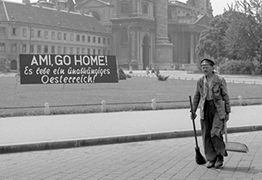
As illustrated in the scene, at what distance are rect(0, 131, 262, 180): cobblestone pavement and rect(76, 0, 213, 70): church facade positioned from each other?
94759mm

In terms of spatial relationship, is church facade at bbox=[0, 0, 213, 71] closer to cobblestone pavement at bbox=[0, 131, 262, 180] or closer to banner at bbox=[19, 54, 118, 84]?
banner at bbox=[19, 54, 118, 84]

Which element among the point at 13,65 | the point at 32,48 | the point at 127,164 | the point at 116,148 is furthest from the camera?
the point at 32,48

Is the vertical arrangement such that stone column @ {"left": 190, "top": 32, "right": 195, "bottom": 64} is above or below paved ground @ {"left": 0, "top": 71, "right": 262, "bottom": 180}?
above

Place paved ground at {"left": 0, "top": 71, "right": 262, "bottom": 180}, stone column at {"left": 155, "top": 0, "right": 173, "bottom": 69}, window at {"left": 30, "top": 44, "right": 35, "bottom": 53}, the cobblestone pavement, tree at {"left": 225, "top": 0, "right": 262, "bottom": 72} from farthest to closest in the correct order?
stone column at {"left": 155, "top": 0, "right": 173, "bottom": 69} → window at {"left": 30, "top": 44, "right": 35, "bottom": 53} → tree at {"left": 225, "top": 0, "right": 262, "bottom": 72} → paved ground at {"left": 0, "top": 71, "right": 262, "bottom": 180} → the cobblestone pavement

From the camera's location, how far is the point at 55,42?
9369 centimetres

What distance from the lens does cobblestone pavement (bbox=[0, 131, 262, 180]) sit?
7887 millimetres

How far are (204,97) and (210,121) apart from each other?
0.47 meters

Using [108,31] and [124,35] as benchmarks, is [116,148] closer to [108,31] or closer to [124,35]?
[124,35]

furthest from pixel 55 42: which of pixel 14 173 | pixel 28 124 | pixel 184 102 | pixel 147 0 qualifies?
pixel 14 173

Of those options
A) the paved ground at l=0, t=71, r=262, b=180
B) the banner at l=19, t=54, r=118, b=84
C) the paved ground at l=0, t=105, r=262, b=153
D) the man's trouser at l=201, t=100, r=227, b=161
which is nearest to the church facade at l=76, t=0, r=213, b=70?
the banner at l=19, t=54, r=118, b=84

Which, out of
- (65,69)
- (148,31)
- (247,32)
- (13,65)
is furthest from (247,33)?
(148,31)

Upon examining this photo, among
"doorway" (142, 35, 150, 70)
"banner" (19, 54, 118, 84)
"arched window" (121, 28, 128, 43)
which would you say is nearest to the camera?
"banner" (19, 54, 118, 84)

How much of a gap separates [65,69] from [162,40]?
8647 centimetres

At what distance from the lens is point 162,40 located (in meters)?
115
